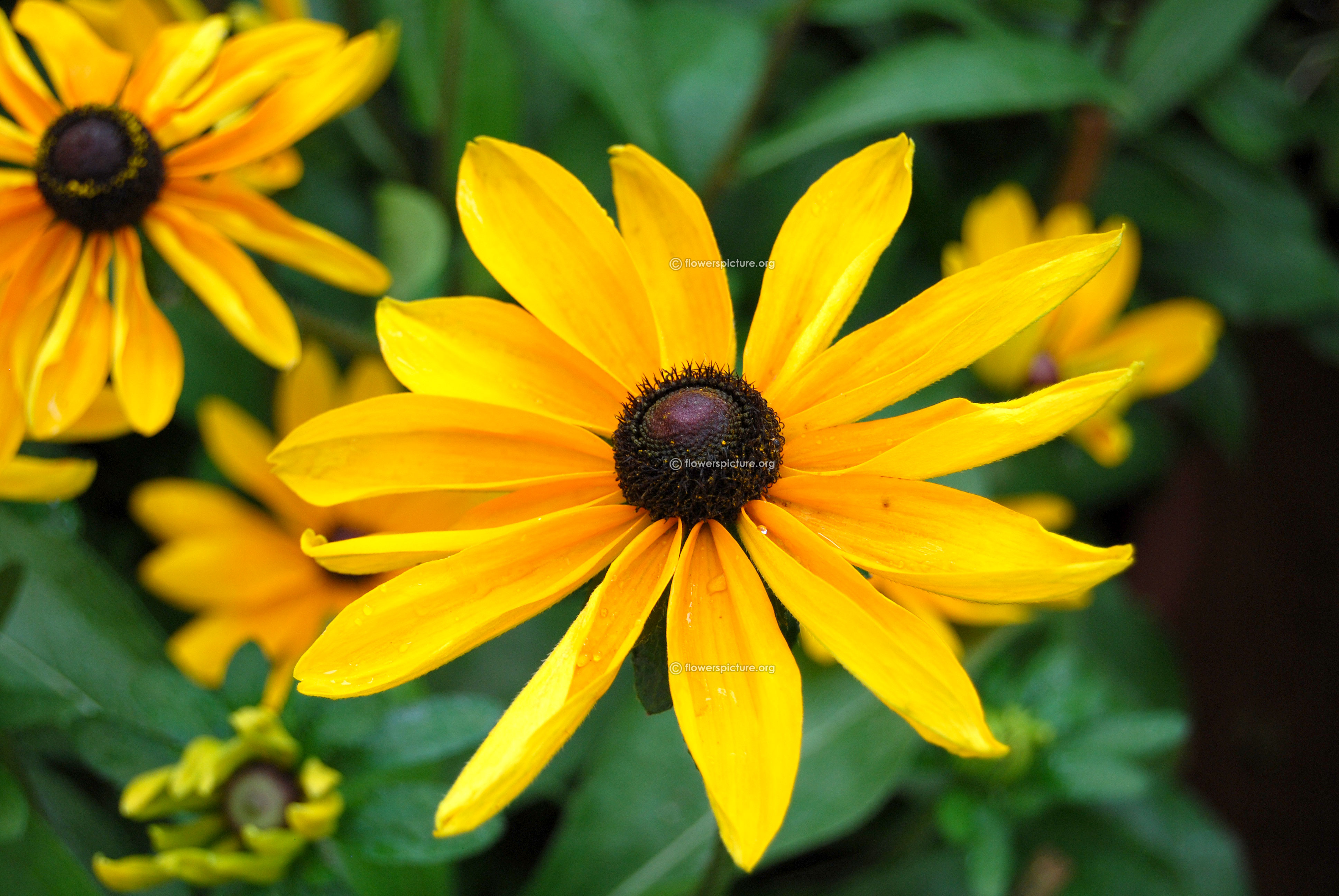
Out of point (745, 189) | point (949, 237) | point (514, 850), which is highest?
point (745, 189)

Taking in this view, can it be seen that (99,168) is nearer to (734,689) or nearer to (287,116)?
(287,116)

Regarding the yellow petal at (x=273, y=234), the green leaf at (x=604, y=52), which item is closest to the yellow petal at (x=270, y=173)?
the yellow petal at (x=273, y=234)

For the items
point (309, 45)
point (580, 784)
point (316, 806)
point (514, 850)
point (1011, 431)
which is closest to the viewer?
point (1011, 431)

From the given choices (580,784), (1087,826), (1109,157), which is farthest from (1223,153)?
(580,784)

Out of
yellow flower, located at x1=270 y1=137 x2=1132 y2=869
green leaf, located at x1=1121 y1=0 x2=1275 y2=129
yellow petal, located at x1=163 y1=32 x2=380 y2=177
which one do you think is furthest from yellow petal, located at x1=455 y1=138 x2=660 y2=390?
green leaf, located at x1=1121 y1=0 x2=1275 y2=129

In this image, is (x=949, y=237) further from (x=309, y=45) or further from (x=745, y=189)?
(x=309, y=45)

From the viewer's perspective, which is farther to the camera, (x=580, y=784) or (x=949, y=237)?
(x=949, y=237)

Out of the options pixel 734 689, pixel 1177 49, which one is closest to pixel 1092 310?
pixel 1177 49
